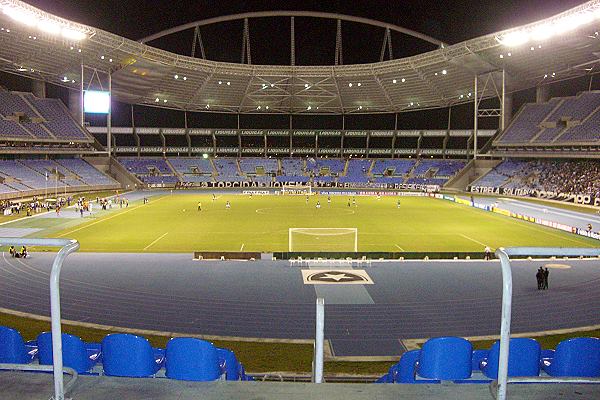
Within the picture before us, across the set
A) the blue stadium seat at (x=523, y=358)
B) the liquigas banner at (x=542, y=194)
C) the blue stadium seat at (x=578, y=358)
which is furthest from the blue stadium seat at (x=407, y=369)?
the liquigas banner at (x=542, y=194)

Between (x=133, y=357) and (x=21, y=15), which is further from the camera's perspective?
(x=21, y=15)

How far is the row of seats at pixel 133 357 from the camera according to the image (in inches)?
260

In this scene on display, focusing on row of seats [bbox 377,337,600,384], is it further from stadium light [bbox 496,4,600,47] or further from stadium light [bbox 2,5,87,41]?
stadium light [bbox 2,5,87,41]

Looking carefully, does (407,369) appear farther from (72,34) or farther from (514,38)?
(72,34)

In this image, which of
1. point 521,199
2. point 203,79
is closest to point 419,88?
point 521,199

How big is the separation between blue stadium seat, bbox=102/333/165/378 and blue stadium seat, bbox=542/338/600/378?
5.13 meters

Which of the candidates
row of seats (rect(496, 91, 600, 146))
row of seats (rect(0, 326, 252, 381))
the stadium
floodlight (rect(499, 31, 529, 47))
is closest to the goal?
the stadium

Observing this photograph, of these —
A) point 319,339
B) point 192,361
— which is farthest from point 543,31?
point 319,339

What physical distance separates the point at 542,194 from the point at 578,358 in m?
69.4

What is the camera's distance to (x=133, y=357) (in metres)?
6.88

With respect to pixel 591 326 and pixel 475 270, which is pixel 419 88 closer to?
pixel 475 270

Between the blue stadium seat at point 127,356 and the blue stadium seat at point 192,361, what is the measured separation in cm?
38

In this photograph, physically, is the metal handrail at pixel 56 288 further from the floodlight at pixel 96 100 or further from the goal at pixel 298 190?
the goal at pixel 298 190

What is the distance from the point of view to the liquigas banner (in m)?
60.5
